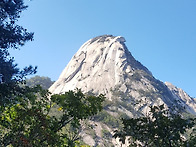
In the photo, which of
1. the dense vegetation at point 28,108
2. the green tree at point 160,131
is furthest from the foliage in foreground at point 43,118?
the green tree at point 160,131

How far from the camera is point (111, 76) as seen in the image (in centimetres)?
11156

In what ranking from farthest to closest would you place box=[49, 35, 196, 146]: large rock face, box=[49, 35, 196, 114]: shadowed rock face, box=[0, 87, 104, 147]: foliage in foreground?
box=[49, 35, 196, 114]: shadowed rock face < box=[49, 35, 196, 146]: large rock face < box=[0, 87, 104, 147]: foliage in foreground

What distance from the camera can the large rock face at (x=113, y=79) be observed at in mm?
100062

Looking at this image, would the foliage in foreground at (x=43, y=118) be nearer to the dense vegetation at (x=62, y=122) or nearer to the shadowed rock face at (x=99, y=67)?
the dense vegetation at (x=62, y=122)

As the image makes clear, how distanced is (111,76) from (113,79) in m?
2.02

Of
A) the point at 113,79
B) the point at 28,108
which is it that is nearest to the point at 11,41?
the point at 28,108

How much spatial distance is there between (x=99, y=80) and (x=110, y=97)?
11706 millimetres

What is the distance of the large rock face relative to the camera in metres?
100

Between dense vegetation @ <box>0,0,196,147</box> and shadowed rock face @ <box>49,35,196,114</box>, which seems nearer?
dense vegetation @ <box>0,0,196,147</box>

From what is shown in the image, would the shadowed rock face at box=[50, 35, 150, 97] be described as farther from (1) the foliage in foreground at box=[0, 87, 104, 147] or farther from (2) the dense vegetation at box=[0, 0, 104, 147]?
(1) the foliage in foreground at box=[0, 87, 104, 147]

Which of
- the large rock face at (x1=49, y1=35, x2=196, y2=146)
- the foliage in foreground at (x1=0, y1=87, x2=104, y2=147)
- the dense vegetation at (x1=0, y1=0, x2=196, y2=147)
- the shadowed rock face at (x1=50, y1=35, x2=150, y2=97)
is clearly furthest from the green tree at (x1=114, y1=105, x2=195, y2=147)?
the shadowed rock face at (x1=50, y1=35, x2=150, y2=97)

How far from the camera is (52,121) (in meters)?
9.63

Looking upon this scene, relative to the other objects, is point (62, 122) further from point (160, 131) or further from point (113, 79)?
point (113, 79)

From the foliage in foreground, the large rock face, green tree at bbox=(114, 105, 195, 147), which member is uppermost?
the large rock face
